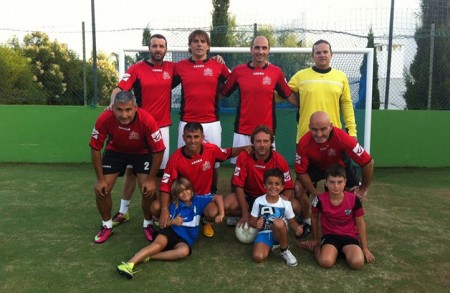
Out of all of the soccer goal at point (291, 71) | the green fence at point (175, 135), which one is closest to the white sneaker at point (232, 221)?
the soccer goal at point (291, 71)

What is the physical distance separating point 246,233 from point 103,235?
4.32 feet

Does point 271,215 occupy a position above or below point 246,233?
above

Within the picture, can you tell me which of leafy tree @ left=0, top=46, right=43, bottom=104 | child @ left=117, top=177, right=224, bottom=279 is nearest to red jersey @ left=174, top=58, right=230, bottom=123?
child @ left=117, top=177, right=224, bottom=279

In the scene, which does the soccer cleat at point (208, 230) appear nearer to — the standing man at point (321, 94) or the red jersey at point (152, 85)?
the standing man at point (321, 94)

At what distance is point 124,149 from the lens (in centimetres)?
374

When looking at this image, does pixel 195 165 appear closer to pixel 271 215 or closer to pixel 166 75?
pixel 271 215

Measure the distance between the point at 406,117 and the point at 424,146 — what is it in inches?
24.2

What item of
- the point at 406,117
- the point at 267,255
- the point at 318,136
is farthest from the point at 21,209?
the point at 406,117

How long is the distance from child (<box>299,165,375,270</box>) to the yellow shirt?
0.94m

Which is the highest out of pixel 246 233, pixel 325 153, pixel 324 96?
pixel 324 96

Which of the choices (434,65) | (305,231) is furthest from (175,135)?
(434,65)

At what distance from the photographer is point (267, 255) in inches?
130

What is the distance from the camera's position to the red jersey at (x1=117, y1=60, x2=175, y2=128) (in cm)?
408

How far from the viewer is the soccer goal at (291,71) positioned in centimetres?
562
